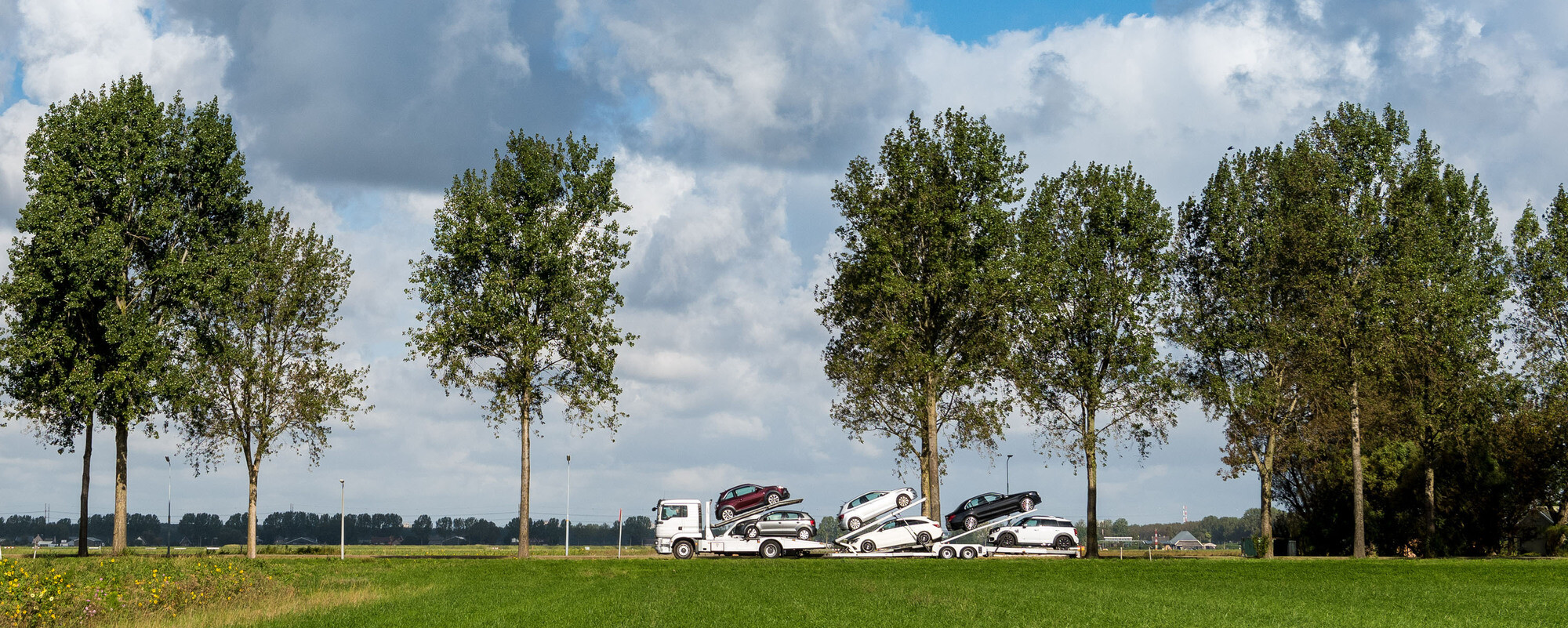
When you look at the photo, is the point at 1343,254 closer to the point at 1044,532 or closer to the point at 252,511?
the point at 1044,532

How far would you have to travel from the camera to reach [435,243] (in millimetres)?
52312

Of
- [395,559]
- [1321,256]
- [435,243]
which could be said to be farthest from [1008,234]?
[395,559]

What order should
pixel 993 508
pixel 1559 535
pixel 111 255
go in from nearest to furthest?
1. pixel 111 255
2. pixel 993 508
3. pixel 1559 535

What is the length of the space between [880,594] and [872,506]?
78.2 feet

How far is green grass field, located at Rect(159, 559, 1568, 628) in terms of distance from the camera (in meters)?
23.2

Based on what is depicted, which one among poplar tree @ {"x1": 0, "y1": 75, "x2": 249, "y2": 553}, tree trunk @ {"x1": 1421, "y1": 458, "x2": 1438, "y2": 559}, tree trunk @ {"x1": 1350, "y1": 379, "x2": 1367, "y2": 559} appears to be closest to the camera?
poplar tree @ {"x1": 0, "y1": 75, "x2": 249, "y2": 553}

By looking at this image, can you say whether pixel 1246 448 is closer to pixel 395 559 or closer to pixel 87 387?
pixel 395 559

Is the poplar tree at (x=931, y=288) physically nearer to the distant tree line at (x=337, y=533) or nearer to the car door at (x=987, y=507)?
the car door at (x=987, y=507)

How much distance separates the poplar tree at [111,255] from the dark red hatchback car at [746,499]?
899 inches

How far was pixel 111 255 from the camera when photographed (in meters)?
47.2

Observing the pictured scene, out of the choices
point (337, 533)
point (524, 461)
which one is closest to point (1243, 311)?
point (524, 461)

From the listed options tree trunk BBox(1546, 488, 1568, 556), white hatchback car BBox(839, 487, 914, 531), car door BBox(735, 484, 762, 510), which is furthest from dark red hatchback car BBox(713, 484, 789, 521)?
tree trunk BBox(1546, 488, 1568, 556)

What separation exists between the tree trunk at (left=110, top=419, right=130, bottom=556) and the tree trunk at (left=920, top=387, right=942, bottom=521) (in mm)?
33368

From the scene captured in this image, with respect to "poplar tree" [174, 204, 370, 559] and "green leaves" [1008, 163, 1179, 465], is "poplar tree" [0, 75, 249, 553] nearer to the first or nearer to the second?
"poplar tree" [174, 204, 370, 559]
